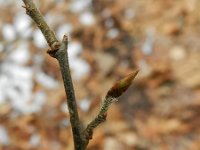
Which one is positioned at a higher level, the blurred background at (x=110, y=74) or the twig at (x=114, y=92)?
the blurred background at (x=110, y=74)

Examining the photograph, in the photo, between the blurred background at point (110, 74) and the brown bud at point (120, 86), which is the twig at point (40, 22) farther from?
the blurred background at point (110, 74)

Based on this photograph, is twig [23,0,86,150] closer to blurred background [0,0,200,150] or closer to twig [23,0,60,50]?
twig [23,0,60,50]

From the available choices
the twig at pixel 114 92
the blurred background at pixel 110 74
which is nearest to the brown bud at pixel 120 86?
the twig at pixel 114 92

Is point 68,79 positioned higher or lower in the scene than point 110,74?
lower

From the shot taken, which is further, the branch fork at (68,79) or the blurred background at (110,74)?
the blurred background at (110,74)

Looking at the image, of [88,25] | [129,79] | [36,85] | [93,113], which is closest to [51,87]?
[36,85]

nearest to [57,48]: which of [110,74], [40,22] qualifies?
[40,22]

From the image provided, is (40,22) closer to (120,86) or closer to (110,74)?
(120,86)

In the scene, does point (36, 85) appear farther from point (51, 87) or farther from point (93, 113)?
point (93, 113)
